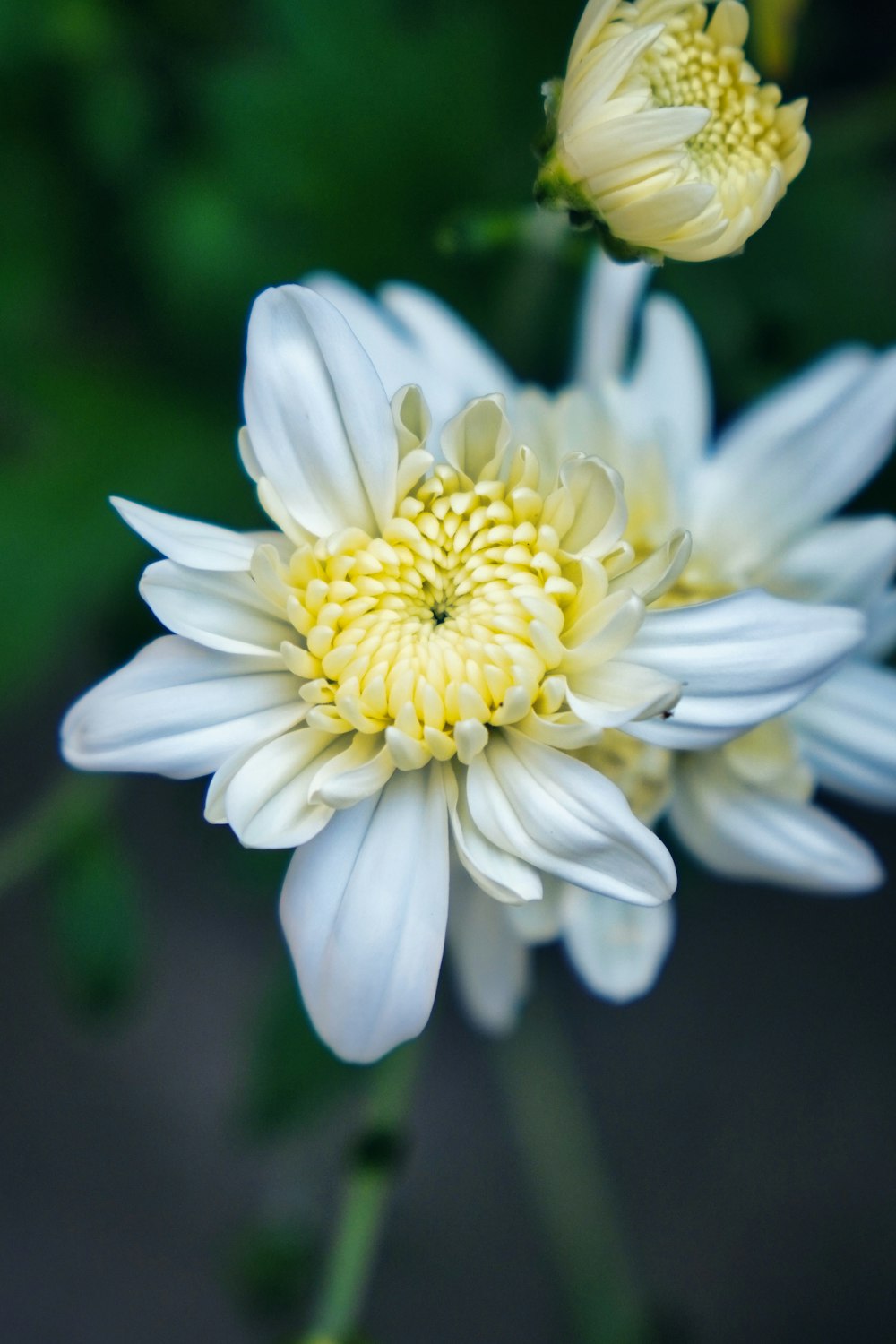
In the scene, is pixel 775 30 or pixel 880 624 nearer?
pixel 880 624

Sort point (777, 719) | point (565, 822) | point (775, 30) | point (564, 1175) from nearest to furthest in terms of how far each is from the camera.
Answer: point (565, 822) → point (777, 719) → point (775, 30) → point (564, 1175)

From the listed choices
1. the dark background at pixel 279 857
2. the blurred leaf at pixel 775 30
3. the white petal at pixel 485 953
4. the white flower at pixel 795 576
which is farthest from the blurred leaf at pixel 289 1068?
the blurred leaf at pixel 775 30

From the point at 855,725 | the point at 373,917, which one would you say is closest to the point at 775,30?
the point at 855,725

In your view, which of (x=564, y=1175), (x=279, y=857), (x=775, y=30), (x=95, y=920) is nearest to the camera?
(x=775, y=30)

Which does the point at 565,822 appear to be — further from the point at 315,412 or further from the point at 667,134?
the point at 667,134

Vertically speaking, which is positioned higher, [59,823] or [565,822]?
[59,823]

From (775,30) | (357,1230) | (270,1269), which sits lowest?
(270,1269)
